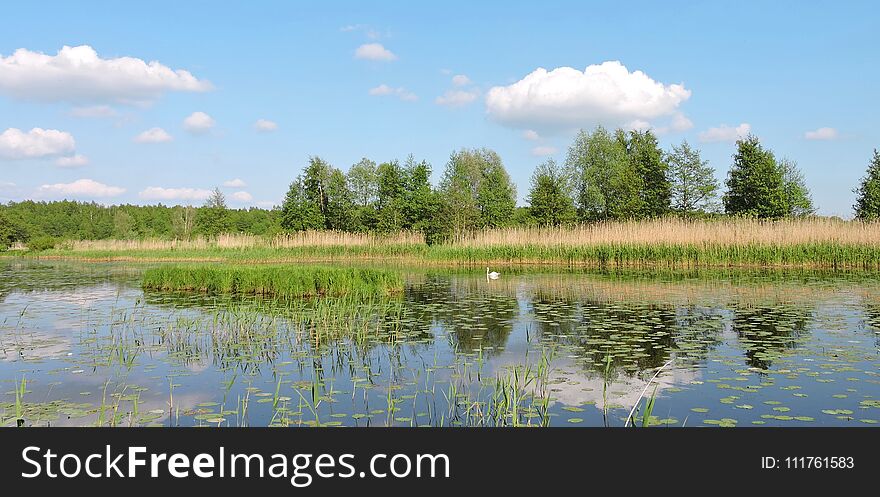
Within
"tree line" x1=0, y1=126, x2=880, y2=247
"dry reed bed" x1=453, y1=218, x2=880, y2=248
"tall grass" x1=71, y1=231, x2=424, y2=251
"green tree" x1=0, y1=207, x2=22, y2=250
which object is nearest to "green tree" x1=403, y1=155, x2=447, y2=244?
"tree line" x1=0, y1=126, x2=880, y2=247

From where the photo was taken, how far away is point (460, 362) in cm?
746

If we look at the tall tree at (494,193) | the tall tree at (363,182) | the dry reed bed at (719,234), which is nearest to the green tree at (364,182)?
the tall tree at (363,182)

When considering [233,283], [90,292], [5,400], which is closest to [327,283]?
[233,283]

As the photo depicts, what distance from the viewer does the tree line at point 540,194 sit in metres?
37.0

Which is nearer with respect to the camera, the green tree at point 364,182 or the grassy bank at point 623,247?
the grassy bank at point 623,247

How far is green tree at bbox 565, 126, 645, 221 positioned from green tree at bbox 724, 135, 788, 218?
11.6 m

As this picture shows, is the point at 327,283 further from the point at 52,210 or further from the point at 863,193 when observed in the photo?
the point at 52,210

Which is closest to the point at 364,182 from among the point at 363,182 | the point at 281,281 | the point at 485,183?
the point at 363,182

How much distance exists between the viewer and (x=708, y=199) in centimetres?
4250

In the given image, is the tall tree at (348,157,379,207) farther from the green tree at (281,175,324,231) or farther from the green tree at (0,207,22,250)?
the green tree at (0,207,22,250)

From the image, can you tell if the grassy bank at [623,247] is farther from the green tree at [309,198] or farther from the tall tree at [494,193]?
the tall tree at [494,193]

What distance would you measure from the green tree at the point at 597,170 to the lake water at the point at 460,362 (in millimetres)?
37612

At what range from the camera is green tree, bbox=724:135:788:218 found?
35844 mm
